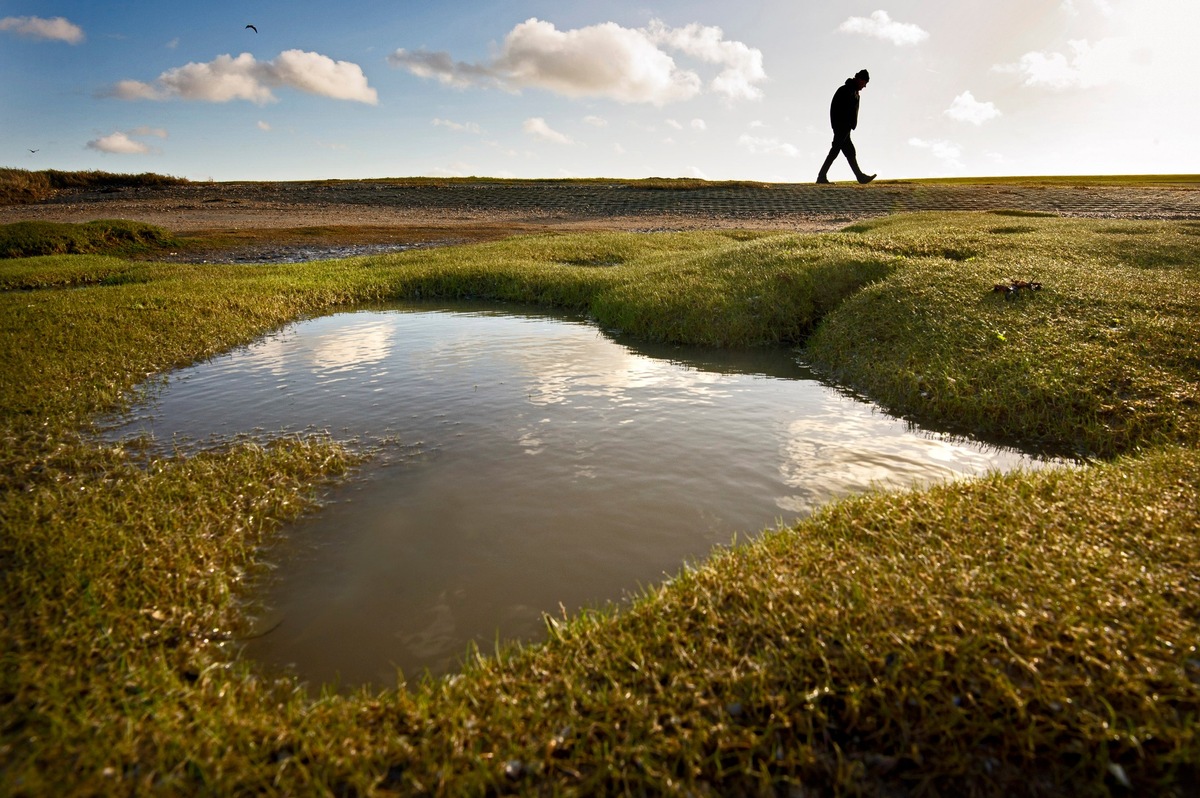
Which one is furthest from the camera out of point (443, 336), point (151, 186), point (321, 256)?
point (151, 186)

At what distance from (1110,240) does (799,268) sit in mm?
11984

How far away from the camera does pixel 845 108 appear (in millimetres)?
33156

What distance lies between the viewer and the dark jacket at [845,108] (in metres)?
32.5

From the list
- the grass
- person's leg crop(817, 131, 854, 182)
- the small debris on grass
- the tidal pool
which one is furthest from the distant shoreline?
the tidal pool

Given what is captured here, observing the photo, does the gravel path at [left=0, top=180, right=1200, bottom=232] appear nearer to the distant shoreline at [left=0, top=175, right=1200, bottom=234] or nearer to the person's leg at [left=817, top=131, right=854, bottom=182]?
the distant shoreline at [left=0, top=175, right=1200, bottom=234]

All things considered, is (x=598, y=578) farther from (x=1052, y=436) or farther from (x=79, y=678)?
(x=1052, y=436)

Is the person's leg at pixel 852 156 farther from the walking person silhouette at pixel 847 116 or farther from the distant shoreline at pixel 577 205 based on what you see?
the distant shoreline at pixel 577 205

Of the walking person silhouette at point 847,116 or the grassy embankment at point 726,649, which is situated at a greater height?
the walking person silhouette at point 847,116

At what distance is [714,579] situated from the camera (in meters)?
5.87

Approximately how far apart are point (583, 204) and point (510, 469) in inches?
2391

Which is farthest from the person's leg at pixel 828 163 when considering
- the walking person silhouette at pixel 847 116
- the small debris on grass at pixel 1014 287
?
the small debris on grass at pixel 1014 287

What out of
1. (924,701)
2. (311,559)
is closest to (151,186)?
(311,559)

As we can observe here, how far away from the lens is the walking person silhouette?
32250 mm

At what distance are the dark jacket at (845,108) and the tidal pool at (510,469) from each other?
23.0m
